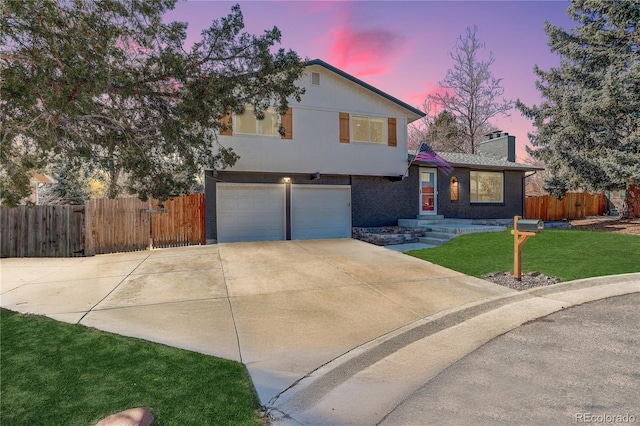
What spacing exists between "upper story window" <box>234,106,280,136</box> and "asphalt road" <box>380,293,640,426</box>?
10.0 m

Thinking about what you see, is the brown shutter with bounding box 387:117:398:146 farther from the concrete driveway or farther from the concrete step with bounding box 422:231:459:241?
the concrete driveway

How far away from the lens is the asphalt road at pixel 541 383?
2.50 metres

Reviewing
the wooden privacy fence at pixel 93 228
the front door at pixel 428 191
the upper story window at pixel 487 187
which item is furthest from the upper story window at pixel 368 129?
the wooden privacy fence at pixel 93 228

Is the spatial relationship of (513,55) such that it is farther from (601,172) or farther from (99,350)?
(99,350)

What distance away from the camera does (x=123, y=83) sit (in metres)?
4.57

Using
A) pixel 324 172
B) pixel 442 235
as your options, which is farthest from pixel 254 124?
pixel 442 235

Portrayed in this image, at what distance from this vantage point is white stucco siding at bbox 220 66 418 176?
12.0 metres

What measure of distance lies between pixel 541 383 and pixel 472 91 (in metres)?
27.5

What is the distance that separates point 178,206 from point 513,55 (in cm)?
1469

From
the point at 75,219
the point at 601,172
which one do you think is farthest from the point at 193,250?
the point at 601,172

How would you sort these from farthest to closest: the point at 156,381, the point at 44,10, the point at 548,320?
the point at 548,320 → the point at 44,10 → the point at 156,381

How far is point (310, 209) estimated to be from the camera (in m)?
13.3

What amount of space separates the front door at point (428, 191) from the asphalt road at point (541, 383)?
36.7 feet

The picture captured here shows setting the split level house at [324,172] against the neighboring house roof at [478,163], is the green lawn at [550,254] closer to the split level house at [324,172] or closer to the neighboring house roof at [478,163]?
the split level house at [324,172]
